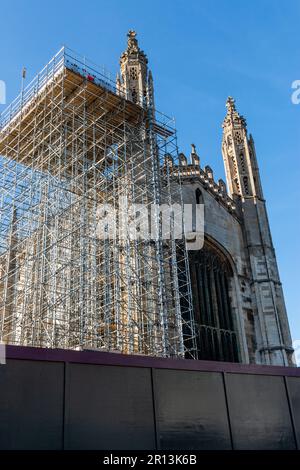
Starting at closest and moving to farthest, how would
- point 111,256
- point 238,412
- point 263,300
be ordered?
point 238,412 → point 111,256 → point 263,300

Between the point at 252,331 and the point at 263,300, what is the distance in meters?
1.72

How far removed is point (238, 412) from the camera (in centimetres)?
999

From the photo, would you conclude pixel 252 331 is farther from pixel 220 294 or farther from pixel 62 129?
pixel 62 129

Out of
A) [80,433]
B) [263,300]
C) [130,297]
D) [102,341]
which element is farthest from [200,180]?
[80,433]

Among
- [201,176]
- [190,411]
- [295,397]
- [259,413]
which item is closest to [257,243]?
[201,176]

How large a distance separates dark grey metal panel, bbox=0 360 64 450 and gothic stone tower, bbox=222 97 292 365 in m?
17.6

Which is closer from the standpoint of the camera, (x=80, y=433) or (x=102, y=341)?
(x=80, y=433)

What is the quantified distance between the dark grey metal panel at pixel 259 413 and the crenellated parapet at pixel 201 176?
15181 mm

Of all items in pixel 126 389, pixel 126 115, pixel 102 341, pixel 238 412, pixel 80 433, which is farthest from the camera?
pixel 126 115

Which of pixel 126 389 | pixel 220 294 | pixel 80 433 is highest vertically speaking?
pixel 220 294

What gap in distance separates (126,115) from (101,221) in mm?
5328

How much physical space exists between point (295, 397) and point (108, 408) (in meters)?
4.39

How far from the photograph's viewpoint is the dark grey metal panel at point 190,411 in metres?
9.14

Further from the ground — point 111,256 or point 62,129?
point 62,129
